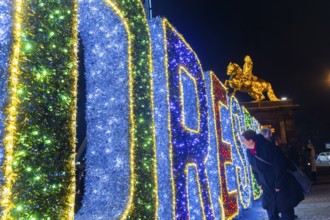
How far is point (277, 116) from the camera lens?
87.1ft

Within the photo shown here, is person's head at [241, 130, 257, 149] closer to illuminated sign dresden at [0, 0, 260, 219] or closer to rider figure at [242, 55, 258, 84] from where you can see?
illuminated sign dresden at [0, 0, 260, 219]

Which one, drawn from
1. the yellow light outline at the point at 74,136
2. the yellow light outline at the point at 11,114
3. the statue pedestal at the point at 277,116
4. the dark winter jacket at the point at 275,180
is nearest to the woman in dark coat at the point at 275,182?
the dark winter jacket at the point at 275,180

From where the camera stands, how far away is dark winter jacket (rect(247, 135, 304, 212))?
16.2 ft

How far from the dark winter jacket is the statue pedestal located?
2144 centimetres

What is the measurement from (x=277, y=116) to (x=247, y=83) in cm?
306

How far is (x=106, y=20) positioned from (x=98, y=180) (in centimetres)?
163

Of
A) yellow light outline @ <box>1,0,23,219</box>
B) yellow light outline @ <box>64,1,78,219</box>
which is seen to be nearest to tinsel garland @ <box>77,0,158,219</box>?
yellow light outline @ <box>64,1,78,219</box>

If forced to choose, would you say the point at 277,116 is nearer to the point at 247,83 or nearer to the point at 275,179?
the point at 247,83

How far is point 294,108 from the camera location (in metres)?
26.9

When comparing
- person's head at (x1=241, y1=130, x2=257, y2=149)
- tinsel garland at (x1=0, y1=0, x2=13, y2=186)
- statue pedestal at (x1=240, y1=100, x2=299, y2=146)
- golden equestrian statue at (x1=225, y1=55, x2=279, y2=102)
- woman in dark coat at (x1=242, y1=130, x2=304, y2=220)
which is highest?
golden equestrian statue at (x1=225, y1=55, x2=279, y2=102)

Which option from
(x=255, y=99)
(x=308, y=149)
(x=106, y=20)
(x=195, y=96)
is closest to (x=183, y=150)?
(x=195, y=96)

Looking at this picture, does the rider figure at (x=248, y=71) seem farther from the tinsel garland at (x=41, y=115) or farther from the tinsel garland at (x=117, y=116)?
the tinsel garland at (x=41, y=115)

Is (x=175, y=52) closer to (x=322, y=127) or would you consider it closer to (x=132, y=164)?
(x=132, y=164)

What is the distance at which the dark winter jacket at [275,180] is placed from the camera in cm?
493
